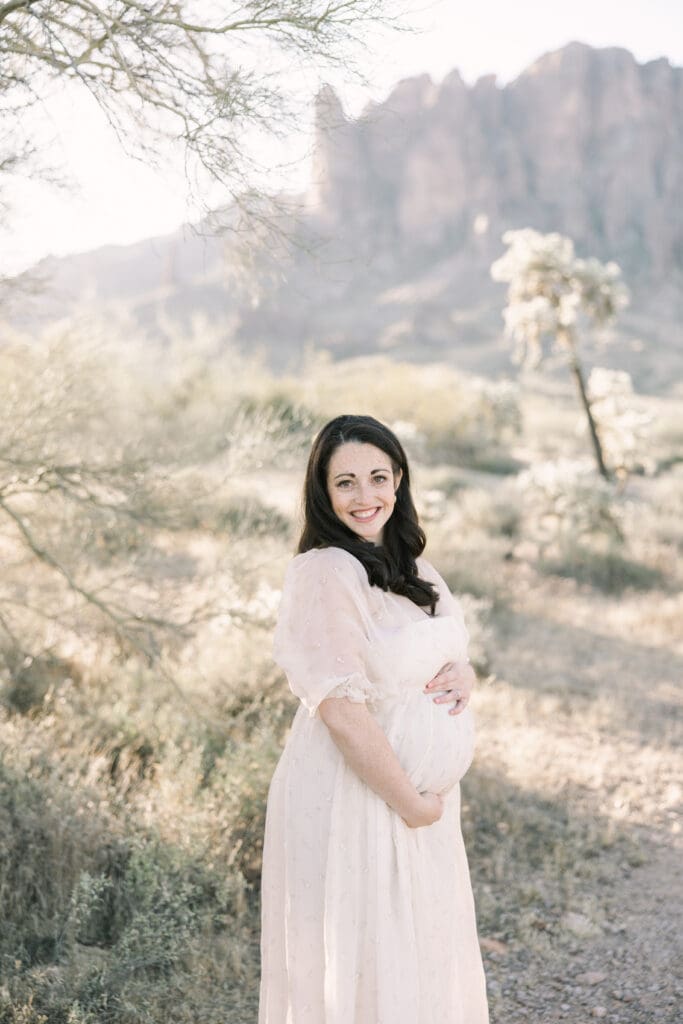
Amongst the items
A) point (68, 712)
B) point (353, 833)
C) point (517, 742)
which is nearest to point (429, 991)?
point (353, 833)

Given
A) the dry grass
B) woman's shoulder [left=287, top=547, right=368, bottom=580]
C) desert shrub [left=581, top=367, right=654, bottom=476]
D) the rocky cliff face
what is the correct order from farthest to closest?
the rocky cliff face < desert shrub [left=581, top=367, right=654, bottom=476] < the dry grass < woman's shoulder [left=287, top=547, right=368, bottom=580]

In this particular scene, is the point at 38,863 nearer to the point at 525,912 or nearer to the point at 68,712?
the point at 68,712

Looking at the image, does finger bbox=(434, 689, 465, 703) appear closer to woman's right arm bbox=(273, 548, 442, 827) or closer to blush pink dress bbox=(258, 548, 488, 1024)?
blush pink dress bbox=(258, 548, 488, 1024)

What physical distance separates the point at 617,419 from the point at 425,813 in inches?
496

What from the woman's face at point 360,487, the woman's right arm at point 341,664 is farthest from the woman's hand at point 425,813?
the woman's face at point 360,487

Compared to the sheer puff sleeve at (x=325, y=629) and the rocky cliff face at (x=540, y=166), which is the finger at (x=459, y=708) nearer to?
the sheer puff sleeve at (x=325, y=629)

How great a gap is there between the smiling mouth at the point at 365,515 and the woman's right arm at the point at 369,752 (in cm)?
52

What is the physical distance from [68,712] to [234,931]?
1906mm

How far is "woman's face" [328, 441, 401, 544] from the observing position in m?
2.32

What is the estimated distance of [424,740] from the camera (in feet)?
7.27

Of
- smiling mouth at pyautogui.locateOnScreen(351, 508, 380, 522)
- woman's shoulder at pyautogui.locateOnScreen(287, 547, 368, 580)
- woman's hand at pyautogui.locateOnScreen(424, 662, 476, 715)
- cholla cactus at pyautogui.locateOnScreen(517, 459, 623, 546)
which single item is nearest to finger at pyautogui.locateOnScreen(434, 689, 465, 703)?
woman's hand at pyautogui.locateOnScreen(424, 662, 476, 715)

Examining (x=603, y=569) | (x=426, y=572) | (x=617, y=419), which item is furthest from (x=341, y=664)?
(x=617, y=419)

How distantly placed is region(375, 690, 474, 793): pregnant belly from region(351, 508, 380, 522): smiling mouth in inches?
19.0

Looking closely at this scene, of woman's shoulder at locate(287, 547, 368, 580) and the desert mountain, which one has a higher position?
the desert mountain
